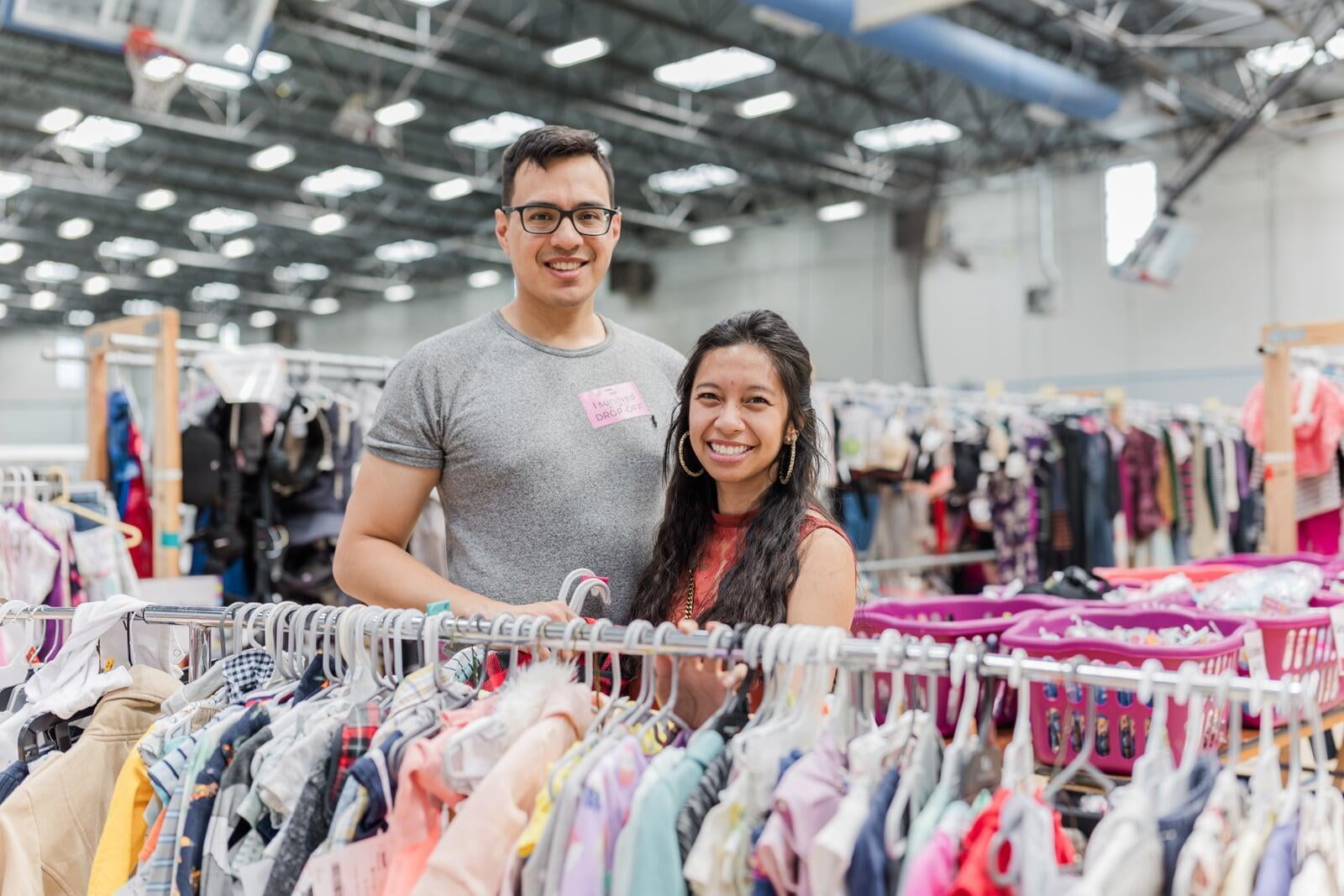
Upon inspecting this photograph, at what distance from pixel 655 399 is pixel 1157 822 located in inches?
49.0

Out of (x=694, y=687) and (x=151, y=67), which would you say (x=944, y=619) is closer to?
(x=694, y=687)

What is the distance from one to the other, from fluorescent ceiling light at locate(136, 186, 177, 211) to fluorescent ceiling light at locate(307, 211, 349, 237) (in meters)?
1.74

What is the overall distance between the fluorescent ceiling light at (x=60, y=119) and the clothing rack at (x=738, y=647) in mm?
11699

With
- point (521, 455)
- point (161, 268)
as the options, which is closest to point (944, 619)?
point (521, 455)

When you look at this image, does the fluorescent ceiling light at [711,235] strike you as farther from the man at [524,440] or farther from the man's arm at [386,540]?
the man's arm at [386,540]

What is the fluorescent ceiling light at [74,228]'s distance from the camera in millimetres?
16188

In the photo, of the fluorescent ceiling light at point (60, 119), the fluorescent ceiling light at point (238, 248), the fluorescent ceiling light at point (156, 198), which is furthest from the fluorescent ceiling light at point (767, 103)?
the fluorescent ceiling light at point (238, 248)

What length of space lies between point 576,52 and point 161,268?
11.1 metres

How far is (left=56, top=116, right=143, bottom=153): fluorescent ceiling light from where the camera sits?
1209 centimetres

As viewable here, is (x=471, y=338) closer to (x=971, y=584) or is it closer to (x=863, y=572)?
(x=863, y=572)

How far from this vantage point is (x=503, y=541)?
199cm

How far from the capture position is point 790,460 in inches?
72.3

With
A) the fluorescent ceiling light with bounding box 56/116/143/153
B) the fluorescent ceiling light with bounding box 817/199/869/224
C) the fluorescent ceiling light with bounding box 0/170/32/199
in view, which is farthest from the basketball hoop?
the fluorescent ceiling light with bounding box 817/199/869/224

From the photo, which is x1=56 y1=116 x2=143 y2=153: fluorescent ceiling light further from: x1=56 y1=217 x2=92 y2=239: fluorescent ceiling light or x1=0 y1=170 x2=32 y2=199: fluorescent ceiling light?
x1=56 y1=217 x2=92 y2=239: fluorescent ceiling light
